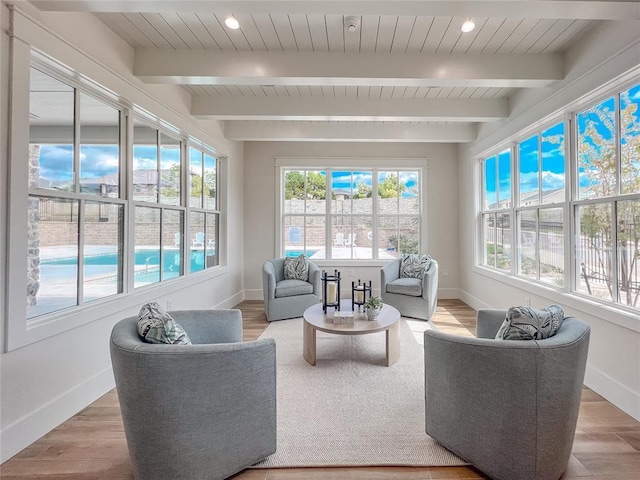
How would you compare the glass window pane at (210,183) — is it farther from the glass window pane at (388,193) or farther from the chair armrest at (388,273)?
the glass window pane at (388,193)

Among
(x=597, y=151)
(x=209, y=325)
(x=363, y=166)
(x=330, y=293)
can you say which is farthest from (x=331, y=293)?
(x=363, y=166)

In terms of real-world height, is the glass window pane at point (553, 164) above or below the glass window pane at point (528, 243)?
above

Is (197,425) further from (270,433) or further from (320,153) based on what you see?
(320,153)

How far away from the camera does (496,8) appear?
1.85 m

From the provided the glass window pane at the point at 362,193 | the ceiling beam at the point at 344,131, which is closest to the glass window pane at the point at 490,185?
the ceiling beam at the point at 344,131

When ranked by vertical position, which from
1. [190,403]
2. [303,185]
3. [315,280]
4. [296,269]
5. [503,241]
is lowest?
[190,403]

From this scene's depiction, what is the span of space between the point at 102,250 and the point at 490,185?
4921 millimetres

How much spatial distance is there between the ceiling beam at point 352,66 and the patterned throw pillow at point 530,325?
220 cm

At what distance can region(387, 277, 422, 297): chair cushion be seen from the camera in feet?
Result: 13.8

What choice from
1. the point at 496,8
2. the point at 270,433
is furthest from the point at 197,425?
the point at 496,8

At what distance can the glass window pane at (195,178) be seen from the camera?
3.93 m

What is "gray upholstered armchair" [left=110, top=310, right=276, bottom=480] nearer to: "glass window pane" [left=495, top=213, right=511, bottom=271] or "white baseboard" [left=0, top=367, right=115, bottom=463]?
"white baseboard" [left=0, top=367, right=115, bottom=463]

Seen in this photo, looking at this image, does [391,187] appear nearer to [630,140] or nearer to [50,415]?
[630,140]

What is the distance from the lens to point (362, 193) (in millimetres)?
5574
